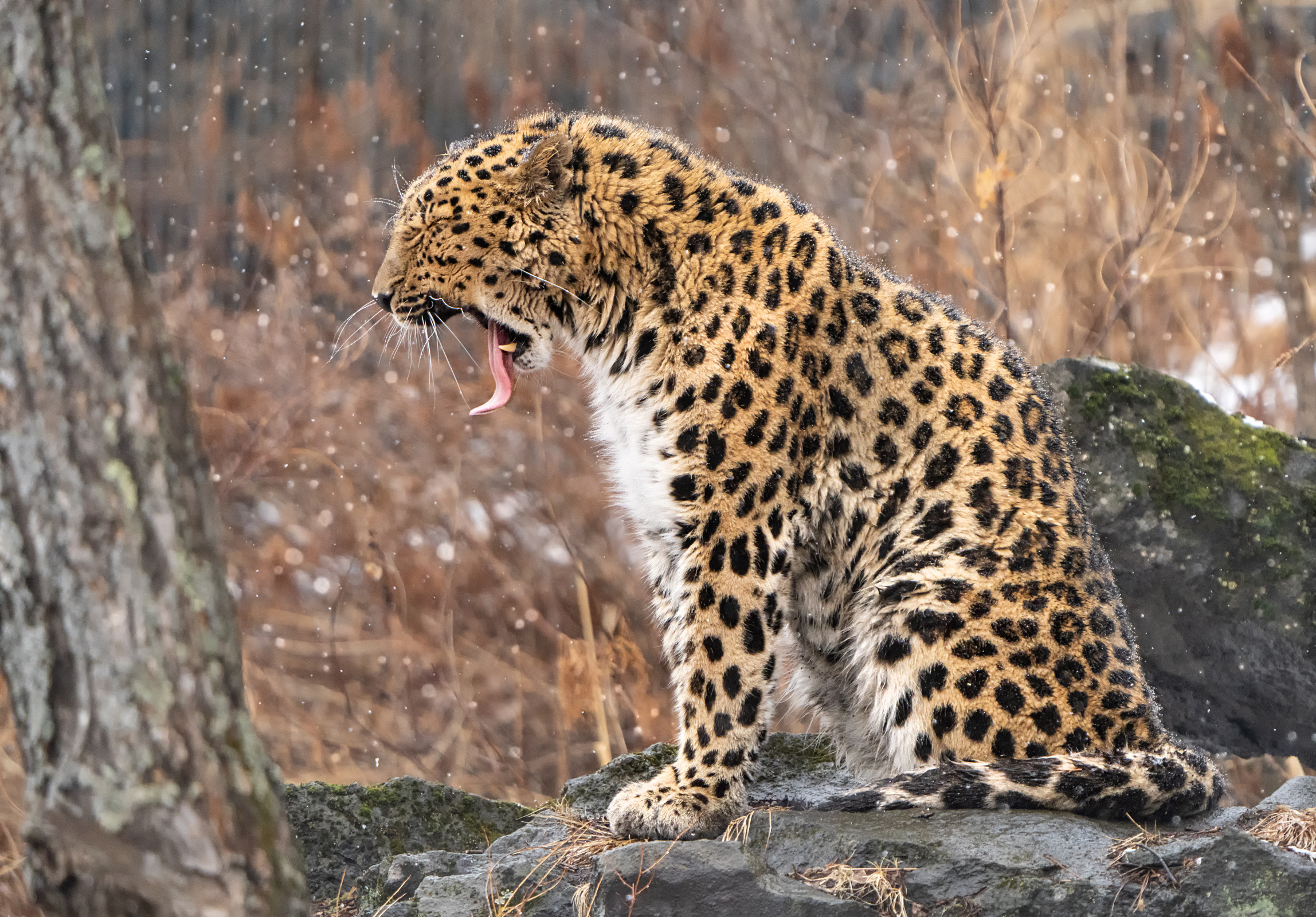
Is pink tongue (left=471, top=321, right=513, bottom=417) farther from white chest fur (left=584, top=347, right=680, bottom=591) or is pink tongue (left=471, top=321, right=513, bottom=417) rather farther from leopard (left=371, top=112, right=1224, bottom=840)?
white chest fur (left=584, top=347, right=680, bottom=591)

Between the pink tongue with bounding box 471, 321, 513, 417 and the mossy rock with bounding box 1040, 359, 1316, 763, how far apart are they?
121 inches

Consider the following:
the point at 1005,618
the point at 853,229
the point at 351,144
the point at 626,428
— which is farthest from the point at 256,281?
the point at 1005,618

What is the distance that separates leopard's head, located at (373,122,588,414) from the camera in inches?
230

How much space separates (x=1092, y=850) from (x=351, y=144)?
9.70m

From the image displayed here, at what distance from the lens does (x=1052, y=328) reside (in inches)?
393

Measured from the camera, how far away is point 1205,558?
24.2 ft

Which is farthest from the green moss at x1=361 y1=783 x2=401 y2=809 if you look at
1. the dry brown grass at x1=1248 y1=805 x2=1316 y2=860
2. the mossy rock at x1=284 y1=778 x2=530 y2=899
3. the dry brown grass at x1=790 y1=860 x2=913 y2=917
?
the dry brown grass at x1=1248 y1=805 x2=1316 y2=860

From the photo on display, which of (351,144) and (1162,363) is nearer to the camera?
(1162,363)

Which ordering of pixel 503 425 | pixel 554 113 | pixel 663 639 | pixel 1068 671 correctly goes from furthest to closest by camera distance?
pixel 503 425 → pixel 554 113 → pixel 663 639 → pixel 1068 671

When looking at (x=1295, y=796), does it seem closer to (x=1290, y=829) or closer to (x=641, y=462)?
(x=1290, y=829)

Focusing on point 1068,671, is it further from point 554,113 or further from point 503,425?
point 503,425

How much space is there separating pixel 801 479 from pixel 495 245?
159cm

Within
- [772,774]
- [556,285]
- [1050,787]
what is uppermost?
[556,285]

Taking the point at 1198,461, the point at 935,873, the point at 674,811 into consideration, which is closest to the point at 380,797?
the point at 674,811
